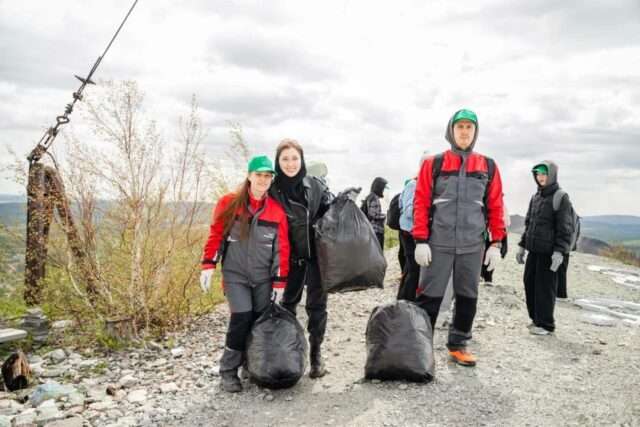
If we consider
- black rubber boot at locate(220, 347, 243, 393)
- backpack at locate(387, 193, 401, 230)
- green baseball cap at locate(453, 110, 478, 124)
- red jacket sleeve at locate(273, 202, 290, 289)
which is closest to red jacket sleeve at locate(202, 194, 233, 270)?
red jacket sleeve at locate(273, 202, 290, 289)

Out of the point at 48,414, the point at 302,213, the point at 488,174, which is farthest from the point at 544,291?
the point at 48,414

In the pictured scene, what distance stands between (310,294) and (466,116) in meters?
1.94

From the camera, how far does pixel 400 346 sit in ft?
12.4

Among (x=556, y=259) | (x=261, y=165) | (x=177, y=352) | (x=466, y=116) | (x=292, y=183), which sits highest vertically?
(x=466, y=116)

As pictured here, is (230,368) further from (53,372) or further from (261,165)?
(53,372)

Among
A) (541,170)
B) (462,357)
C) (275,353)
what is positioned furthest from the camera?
(541,170)

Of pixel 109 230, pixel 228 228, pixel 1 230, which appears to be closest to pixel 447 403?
pixel 228 228

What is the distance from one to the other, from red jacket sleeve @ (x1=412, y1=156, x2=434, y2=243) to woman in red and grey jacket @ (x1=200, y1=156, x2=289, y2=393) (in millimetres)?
1101

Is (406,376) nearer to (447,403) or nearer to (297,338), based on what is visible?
(447,403)

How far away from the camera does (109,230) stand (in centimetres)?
505

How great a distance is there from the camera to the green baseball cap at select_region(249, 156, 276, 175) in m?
3.61

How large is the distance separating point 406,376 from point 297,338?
0.88 meters

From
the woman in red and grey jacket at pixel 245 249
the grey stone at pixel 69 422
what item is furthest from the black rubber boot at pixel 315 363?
the grey stone at pixel 69 422

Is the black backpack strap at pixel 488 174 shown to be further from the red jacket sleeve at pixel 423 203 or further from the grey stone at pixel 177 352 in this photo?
the grey stone at pixel 177 352
